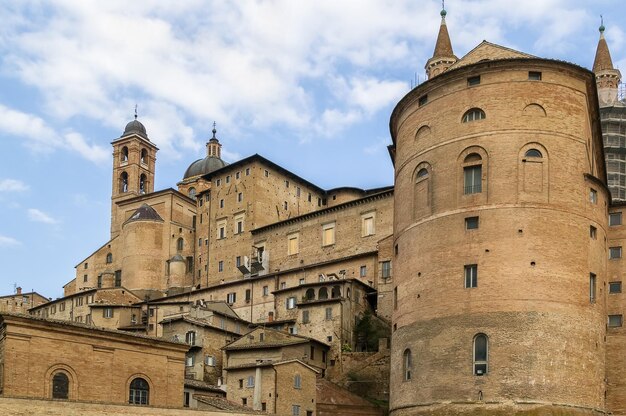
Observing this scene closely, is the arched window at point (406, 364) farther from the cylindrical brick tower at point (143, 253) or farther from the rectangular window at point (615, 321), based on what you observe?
the cylindrical brick tower at point (143, 253)

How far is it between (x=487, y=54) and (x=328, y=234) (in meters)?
30.2

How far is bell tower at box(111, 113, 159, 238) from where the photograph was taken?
99562mm

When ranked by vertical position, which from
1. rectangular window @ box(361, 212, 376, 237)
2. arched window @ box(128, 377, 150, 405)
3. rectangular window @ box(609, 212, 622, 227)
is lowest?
arched window @ box(128, 377, 150, 405)

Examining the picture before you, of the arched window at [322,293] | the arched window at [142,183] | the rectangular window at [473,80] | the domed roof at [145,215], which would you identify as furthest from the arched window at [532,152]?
the arched window at [142,183]

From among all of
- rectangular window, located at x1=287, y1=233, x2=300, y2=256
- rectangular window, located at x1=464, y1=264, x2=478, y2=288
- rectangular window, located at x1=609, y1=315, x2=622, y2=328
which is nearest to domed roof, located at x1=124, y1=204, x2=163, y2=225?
rectangular window, located at x1=287, y1=233, x2=300, y2=256

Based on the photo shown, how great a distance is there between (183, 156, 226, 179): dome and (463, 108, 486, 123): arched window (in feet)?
219

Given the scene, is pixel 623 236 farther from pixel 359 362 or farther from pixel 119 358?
pixel 119 358

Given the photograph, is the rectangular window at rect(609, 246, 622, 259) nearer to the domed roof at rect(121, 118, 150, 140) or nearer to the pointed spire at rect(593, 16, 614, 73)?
the pointed spire at rect(593, 16, 614, 73)

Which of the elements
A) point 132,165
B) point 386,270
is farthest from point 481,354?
point 132,165

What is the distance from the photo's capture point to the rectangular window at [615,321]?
44094 millimetres

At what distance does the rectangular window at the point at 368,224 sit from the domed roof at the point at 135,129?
141 ft

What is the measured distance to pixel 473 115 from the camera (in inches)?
1599

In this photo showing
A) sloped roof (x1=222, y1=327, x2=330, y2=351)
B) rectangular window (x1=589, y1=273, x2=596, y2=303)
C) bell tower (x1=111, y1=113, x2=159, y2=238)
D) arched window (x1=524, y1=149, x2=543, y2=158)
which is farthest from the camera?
bell tower (x1=111, y1=113, x2=159, y2=238)

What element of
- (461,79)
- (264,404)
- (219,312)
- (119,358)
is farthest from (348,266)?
(119,358)
